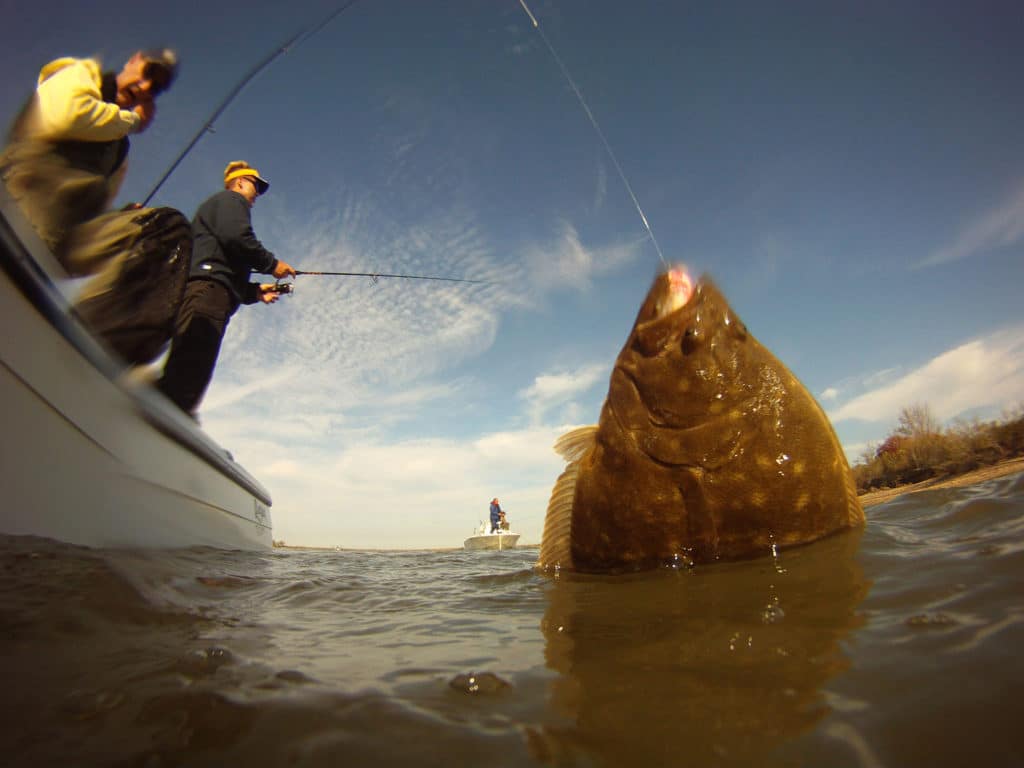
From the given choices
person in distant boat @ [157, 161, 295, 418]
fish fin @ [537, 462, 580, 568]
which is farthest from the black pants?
fish fin @ [537, 462, 580, 568]

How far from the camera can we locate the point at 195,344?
154 inches

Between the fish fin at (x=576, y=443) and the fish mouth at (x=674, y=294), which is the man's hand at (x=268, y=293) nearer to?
the fish fin at (x=576, y=443)

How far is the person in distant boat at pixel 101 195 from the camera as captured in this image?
247cm

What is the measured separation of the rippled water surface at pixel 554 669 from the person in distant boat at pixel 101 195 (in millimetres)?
1439

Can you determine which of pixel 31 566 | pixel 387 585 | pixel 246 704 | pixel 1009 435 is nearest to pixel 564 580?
pixel 387 585

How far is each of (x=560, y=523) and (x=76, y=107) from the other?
132 inches

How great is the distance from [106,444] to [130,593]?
3.81 feet

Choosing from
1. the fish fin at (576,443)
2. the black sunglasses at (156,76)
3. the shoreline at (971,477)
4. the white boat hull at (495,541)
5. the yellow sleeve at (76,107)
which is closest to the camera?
the yellow sleeve at (76,107)

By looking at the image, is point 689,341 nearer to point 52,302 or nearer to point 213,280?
point 52,302

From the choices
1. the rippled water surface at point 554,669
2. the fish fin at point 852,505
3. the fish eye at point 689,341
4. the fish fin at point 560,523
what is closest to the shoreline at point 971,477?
the fish fin at point 852,505

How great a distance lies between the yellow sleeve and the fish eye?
3.22 m

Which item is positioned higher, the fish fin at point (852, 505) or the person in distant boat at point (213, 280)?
the person in distant boat at point (213, 280)

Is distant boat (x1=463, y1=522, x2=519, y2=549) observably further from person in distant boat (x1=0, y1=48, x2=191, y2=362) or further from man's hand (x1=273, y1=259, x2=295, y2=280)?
person in distant boat (x1=0, y1=48, x2=191, y2=362)

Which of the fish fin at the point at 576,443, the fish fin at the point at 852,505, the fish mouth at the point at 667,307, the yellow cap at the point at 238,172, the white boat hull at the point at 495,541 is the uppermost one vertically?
the yellow cap at the point at 238,172
